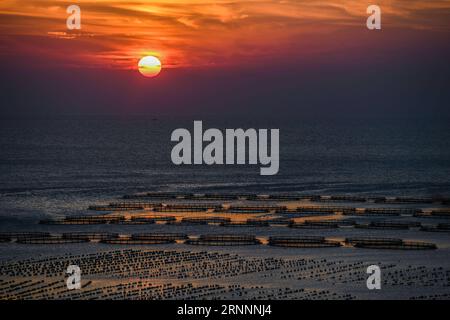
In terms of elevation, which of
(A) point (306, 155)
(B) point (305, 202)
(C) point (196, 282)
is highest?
(A) point (306, 155)

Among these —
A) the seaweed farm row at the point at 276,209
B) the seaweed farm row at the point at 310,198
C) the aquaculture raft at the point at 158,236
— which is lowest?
the aquaculture raft at the point at 158,236

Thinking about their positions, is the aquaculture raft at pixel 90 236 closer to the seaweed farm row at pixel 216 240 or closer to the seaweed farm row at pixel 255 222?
the seaweed farm row at pixel 216 240

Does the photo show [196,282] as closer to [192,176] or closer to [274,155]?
[192,176]

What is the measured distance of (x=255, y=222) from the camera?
72812 mm

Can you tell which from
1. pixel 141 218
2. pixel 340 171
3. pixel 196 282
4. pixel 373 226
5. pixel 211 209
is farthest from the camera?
pixel 340 171

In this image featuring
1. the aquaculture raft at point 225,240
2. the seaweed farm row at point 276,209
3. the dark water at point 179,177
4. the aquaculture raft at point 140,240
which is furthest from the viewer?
the dark water at point 179,177

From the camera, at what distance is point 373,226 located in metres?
71.2

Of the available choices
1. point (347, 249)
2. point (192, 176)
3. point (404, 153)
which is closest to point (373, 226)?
point (347, 249)

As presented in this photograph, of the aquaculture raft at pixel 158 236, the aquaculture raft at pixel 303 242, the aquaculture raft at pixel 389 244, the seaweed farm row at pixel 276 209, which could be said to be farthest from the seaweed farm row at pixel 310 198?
the aquaculture raft at pixel 389 244

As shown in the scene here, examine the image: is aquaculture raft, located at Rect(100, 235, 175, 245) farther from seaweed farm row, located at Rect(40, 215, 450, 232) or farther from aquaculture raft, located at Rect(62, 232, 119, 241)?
seaweed farm row, located at Rect(40, 215, 450, 232)

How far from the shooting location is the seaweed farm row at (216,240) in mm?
62156

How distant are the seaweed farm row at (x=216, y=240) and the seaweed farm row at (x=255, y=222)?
226 inches

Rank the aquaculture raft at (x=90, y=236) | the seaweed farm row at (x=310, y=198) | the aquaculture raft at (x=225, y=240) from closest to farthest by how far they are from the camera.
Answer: the aquaculture raft at (x=225, y=240) < the aquaculture raft at (x=90, y=236) < the seaweed farm row at (x=310, y=198)
